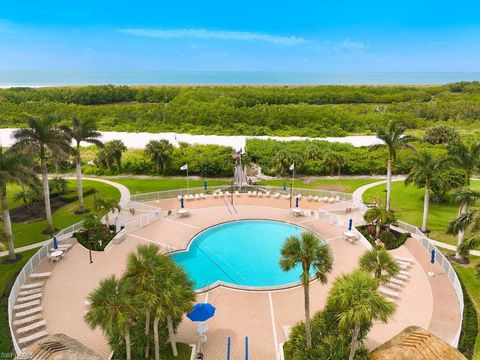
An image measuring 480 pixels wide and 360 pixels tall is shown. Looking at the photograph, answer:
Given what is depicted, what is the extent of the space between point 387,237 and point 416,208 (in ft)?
31.7

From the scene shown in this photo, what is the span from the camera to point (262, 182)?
44.9 metres

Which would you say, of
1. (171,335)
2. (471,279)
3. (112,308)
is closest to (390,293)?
(471,279)

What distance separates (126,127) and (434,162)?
68.6 m

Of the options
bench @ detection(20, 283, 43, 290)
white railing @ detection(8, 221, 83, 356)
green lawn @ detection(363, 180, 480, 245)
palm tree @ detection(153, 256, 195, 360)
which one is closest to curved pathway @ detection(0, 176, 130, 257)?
white railing @ detection(8, 221, 83, 356)

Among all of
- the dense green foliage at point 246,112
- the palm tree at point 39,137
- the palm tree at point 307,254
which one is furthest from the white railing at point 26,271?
the dense green foliage at point 246,112

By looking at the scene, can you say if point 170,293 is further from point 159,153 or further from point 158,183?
point 159,153

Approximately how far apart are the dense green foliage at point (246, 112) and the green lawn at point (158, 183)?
30622mm

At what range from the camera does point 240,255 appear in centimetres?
2769

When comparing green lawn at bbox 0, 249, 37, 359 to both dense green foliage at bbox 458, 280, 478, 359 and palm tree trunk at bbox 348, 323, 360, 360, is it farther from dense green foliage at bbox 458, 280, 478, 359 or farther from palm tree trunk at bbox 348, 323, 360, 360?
dense green foliage at bbox 458, 280, 478, 359

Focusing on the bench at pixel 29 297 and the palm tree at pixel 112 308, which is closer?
the palm tree at pixel 112 308

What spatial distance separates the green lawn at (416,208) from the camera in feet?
101

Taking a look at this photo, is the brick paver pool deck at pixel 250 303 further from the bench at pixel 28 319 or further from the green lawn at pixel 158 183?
the green lawn at pixel 158 183

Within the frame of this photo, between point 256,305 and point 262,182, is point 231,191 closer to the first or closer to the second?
point 262,182

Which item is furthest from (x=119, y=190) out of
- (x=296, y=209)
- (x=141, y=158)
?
(x=296, y=209)
